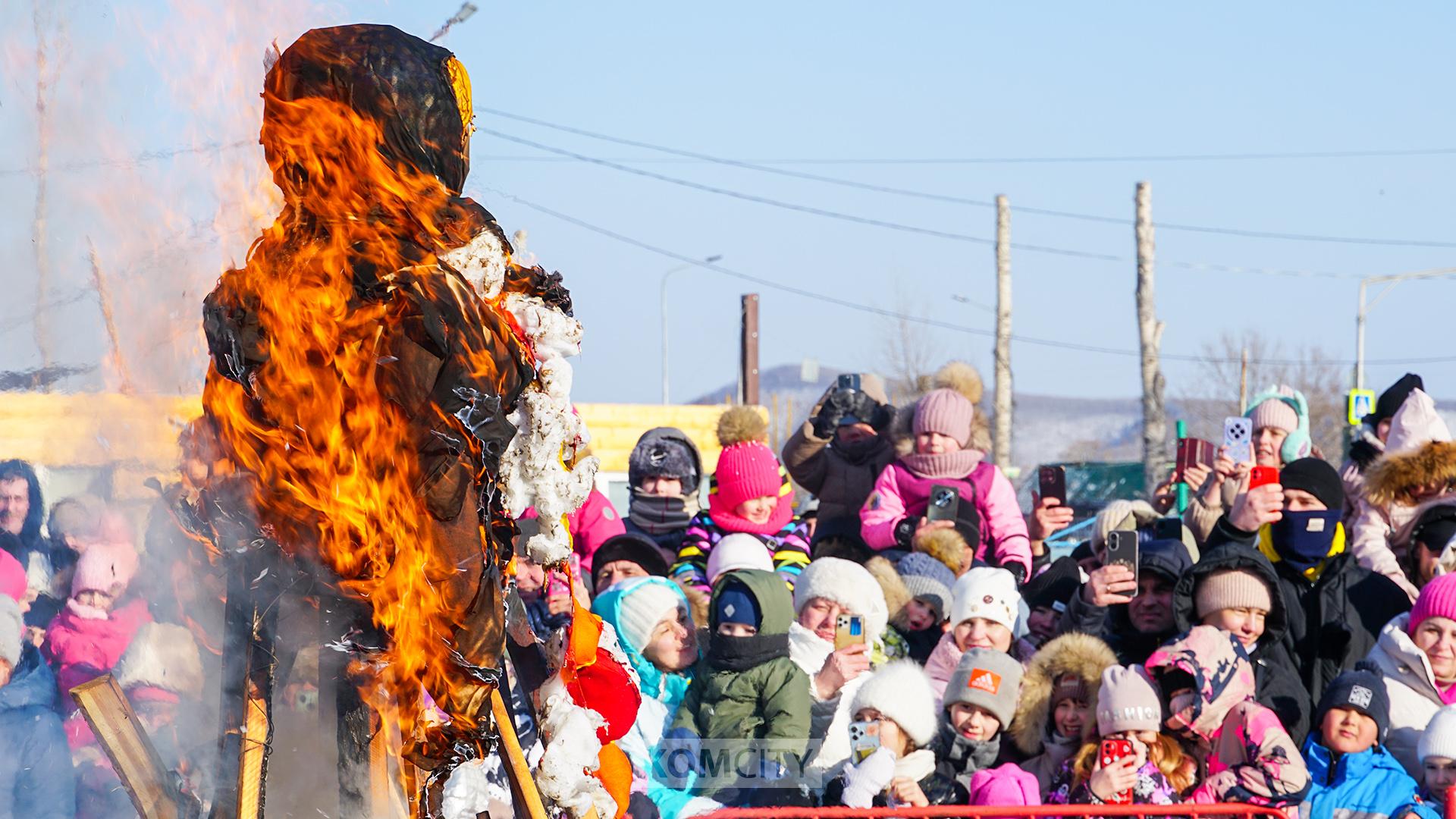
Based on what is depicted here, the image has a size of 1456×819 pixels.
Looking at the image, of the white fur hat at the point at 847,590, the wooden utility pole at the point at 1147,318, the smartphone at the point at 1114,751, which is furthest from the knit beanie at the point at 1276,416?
the wooden utility pole at the point at 1147,318

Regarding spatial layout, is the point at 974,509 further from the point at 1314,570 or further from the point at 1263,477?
the point at 1314,570

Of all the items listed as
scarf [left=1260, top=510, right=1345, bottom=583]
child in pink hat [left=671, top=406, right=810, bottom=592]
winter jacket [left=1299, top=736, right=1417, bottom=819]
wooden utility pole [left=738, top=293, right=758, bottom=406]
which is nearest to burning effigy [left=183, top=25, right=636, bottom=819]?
winter jacket [left=1299, top=736, right=1417, bottom=819]

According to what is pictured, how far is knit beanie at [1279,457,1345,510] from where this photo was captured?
6059 mm

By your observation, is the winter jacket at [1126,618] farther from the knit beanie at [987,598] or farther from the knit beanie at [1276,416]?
the knit beanie at [1276,416]

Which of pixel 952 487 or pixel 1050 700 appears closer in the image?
pixel 1050 700

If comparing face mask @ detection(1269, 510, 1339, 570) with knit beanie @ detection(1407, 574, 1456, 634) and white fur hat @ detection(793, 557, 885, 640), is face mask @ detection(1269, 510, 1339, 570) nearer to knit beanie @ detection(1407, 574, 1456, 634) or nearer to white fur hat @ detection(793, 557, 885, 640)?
knit beanie @ detection(1407, 574, 1456, 634)

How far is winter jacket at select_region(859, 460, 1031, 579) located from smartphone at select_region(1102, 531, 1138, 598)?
2.99ft

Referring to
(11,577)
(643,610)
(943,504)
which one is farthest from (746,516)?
(11,577)

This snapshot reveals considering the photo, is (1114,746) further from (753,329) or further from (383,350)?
(753,329)

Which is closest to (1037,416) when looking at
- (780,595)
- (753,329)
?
(753,329)

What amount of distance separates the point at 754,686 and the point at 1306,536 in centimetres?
235

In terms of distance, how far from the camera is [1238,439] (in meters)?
6.48

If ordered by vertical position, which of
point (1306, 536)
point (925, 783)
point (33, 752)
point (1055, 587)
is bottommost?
point (925, 783)

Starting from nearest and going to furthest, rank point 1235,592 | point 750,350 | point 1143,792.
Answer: point 1143,792 → point 1235,592 → point 750,350
